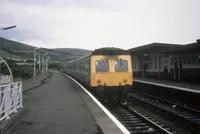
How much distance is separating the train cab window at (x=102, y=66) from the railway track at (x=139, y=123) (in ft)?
9.12

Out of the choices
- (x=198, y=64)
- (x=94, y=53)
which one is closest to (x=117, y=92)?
(x=94, y=53)

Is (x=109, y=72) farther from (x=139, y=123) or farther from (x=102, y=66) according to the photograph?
(x=139, y=123)

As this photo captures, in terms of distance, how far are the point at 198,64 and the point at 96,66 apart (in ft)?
40.1

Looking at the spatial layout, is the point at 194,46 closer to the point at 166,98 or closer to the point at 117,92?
the point at 166,98

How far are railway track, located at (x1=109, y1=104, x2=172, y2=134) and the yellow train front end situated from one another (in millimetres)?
2039

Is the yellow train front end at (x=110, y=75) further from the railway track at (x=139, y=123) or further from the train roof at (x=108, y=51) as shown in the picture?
the railway track at (x=139, y=123)

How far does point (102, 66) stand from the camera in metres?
19.0

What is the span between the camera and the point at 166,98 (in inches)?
824

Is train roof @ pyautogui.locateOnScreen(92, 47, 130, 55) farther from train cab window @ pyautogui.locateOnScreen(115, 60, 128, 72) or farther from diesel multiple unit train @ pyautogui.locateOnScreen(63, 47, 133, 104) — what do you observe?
train cab window @ pyautogui.locateOnScreen(115, 60, 128, 72)

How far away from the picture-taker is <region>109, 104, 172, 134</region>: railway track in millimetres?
11242

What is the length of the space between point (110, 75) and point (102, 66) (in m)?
0.68

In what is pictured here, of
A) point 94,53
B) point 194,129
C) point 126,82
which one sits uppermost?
point 94,53

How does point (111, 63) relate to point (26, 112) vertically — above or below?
above

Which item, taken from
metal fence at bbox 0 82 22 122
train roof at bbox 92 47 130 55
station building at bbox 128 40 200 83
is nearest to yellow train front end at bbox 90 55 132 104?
train roof at bbox 92 47 130 55
